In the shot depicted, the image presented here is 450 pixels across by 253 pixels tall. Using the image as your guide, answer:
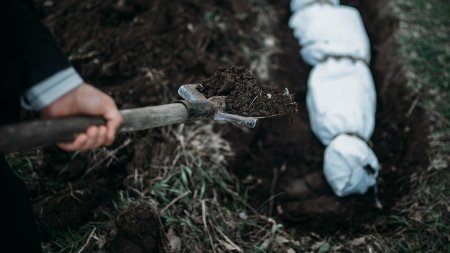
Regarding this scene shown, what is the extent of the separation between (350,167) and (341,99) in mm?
647

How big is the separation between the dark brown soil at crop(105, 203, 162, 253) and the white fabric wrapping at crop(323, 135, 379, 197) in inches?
54.5

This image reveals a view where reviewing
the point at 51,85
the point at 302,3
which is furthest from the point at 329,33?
the point at 51,85

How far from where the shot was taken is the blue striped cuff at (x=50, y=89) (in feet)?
4.19

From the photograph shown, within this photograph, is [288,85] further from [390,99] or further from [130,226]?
[130,226]

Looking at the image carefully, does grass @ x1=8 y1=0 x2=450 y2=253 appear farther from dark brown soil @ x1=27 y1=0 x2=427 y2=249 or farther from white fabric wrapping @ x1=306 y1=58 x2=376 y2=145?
white fabric wrapping @ x1=306 y1=58 x2=376 y2=145

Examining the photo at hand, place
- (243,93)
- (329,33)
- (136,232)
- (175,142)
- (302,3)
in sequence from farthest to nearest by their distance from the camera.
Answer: (302,3), (329,33), (175,142), (136,232), (243,93)

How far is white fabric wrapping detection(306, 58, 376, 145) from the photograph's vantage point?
304 cm

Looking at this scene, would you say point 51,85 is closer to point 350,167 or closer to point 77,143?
point 77,143

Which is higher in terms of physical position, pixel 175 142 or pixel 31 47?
pixel 31 47

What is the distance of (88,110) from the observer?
4.30ft

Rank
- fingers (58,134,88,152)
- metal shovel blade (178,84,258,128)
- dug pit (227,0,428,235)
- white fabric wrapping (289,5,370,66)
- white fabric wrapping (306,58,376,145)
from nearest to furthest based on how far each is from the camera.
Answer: fingers (58,134,88,152) → metal shovel blade (178,84,258,128) → dug pit (227,0,428,235) → white fabric wrapping (306,58,376,145) → white fabric wrapping (289,5,370,66)

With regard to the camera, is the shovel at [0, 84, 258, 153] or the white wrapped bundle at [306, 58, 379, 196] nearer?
the shovel at [0, 84, 258, 153]

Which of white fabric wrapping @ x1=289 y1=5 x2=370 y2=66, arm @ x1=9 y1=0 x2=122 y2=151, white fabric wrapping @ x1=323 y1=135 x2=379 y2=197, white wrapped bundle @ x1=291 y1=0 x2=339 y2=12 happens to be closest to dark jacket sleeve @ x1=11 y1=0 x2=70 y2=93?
arm @ x1=9 y1=0 x2=122 y2=151

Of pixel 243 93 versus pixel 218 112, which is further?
pixel 243 93
